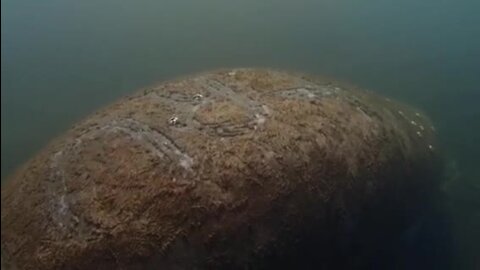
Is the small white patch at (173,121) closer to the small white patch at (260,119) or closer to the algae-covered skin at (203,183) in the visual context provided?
the algae-covered skin at (203,183)

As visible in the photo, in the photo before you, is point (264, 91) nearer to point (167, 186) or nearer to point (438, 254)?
point (167, 186)

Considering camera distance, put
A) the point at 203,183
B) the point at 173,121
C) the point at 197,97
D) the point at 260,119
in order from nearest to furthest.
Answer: the point at 203,183 → the point at 173,121 → the point at 260,119 → the point at 197,97

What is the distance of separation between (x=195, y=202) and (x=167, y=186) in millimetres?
199

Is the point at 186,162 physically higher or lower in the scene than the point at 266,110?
lower

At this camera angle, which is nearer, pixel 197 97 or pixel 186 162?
pixel 186 162

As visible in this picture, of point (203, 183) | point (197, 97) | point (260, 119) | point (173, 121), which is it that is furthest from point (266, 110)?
point (203, 183)

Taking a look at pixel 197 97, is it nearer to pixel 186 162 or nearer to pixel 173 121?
pixel 173 121

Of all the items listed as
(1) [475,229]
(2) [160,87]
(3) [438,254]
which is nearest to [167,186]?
(2) [160,87]

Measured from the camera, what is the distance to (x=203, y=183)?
3092 mm

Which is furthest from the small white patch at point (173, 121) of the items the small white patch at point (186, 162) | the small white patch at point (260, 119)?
the small white patch at point (260, 119)

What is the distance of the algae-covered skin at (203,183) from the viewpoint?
2912mm

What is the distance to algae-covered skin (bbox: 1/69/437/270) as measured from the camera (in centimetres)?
291

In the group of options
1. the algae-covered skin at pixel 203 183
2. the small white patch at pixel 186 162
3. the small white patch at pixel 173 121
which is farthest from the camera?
the small white patch at pixel 173 121

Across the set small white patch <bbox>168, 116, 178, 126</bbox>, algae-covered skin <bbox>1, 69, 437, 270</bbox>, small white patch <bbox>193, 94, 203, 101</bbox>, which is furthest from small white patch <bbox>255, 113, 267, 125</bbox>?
small white patch <bbox>168, 116, 178, 126</bbox>
